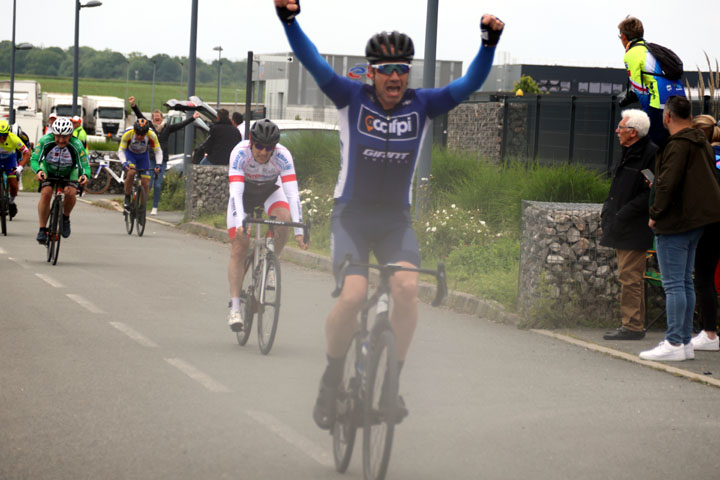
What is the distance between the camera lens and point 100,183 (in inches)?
1372

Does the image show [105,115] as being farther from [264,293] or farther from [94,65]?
[94,65]

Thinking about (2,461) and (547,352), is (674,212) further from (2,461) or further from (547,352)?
(2,461)

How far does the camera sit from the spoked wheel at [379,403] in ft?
16.8

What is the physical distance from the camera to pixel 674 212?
919 cm

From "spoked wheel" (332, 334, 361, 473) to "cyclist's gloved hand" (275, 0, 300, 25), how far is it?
1515 mm

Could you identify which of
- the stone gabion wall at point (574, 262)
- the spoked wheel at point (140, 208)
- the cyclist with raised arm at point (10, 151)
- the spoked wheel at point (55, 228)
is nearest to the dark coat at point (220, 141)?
the spoked wheel at point (140, 208)

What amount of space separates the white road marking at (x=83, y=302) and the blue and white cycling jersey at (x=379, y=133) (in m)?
5.88

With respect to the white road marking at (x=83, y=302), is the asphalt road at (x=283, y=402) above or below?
above

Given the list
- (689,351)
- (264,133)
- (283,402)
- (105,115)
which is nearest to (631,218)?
(689,351)

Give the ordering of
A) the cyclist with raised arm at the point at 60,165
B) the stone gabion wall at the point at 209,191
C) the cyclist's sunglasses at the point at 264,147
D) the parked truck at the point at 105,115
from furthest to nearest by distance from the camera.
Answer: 1. the parked truck at the point at 105,115
2. the stone gabion wall at the point at 209,191
3. the cyclist with raised arm at the point at 60,165
4. the cyclist's sunglasses at the point at 264,147

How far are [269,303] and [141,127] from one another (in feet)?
38.3

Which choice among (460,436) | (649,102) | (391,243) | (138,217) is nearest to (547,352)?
(649,102)

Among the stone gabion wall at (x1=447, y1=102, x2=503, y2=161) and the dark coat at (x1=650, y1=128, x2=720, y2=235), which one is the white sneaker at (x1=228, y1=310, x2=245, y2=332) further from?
the stone gabion wall at (x1=447, y1=102, x2=503, y2=161)

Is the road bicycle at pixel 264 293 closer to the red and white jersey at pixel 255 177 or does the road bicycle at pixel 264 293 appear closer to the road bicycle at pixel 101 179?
the red and white jersey at pixel 255 177
